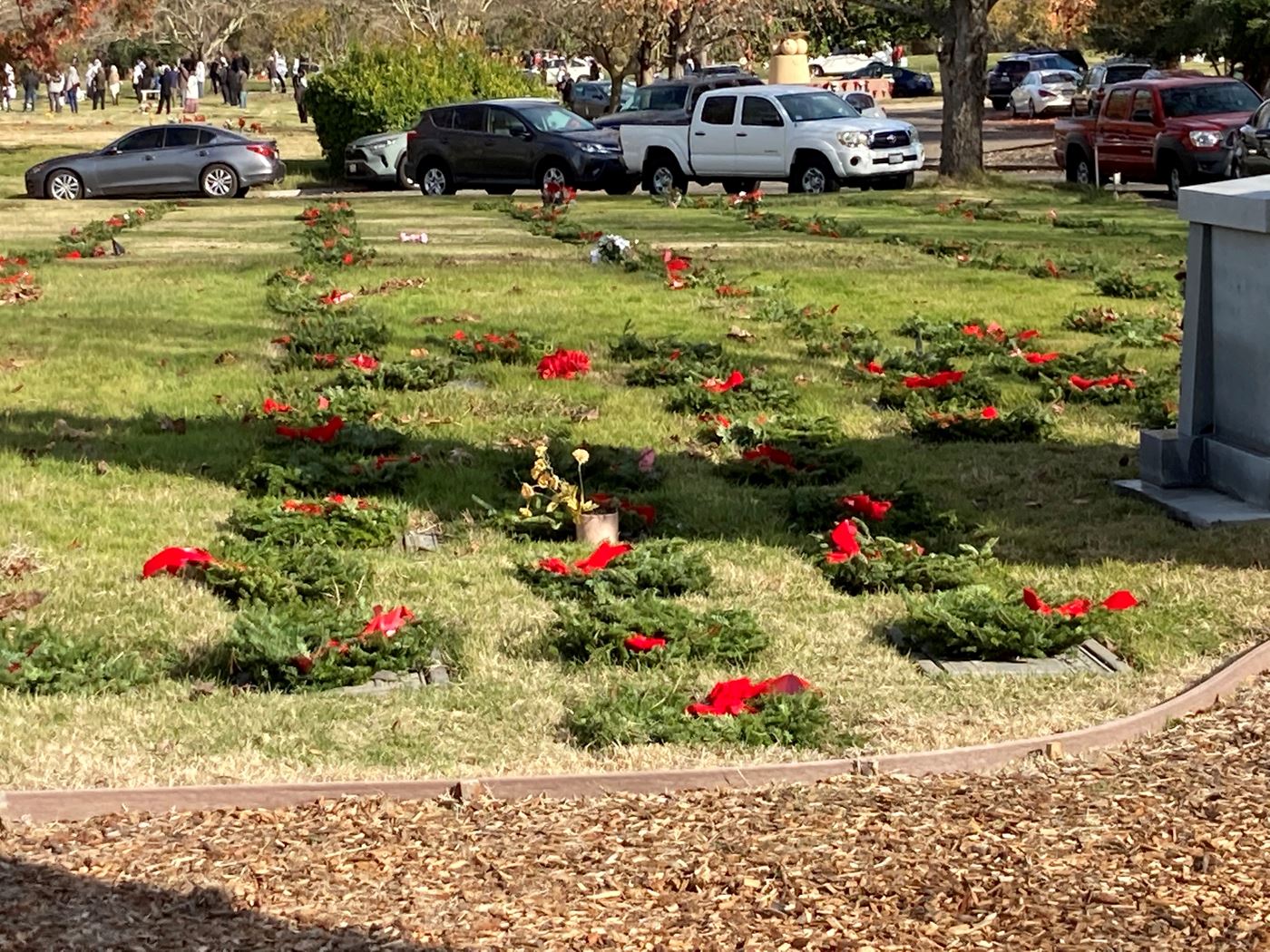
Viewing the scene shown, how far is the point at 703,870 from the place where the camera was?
4363mm

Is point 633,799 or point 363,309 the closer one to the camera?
point 633,799

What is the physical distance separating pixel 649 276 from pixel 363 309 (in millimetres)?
3175

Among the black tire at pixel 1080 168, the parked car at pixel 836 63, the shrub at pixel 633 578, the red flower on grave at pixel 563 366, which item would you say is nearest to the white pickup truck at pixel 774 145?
the black tire at pixel 1080 168

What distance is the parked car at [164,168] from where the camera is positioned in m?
30.5

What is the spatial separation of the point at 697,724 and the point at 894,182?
23.2 meters

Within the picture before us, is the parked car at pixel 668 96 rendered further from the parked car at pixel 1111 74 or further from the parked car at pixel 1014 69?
the parked car at pixel 1014 69

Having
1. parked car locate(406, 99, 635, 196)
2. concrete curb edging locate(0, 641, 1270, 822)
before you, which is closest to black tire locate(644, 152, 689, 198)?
parked car locate(406, 99, 635, 196)

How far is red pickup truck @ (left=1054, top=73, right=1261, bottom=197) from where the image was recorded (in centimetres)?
2523

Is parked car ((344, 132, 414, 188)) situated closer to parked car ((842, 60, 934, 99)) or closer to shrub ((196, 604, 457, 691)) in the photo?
shrub ((196, 604, 457, 691))

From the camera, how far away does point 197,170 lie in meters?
30.8

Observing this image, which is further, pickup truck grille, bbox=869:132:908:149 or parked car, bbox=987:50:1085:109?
parked car, bbox=987:50:1085:109

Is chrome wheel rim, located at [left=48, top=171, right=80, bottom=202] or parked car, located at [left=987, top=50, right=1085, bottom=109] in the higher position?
parked car, located at [left=987, top=50, right=1085, bottom=109]

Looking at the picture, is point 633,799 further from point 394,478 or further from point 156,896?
point 394,478


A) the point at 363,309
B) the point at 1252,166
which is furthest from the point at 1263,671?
the point at 1252,166
